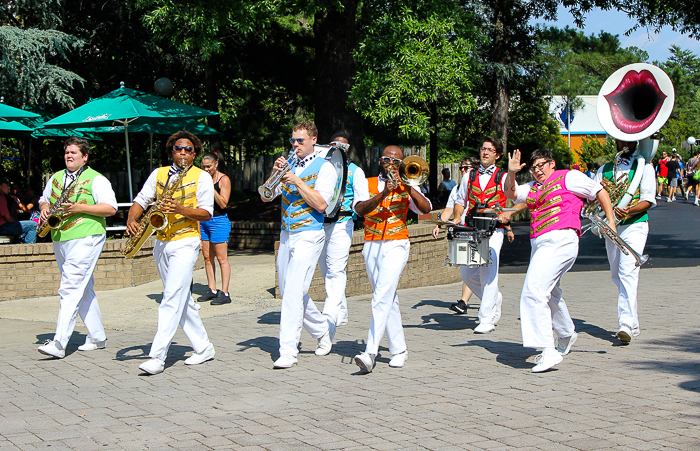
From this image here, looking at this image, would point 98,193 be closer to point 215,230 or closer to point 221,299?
point 215,230

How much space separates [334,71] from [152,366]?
34.2ft

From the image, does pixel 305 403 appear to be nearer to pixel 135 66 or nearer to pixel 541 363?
pixel 541 363

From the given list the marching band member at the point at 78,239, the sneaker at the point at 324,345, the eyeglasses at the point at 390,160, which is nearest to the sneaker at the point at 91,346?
the marching band member at the point at 78,239

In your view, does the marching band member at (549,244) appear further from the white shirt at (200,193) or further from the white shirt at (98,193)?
the white shirt at (98,193)

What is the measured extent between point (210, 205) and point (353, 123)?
959 centimetres

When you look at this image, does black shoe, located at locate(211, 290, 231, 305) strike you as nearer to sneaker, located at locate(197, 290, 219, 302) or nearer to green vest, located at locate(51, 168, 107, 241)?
sneaker, located at locate(197, 290, 219, 302)

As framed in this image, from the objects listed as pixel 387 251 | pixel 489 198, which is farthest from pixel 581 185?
pixel 387 251

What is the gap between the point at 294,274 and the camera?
250 inches

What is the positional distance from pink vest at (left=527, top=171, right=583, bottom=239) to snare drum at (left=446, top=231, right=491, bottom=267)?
0.88 meters

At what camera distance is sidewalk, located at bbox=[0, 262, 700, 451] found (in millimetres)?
4570

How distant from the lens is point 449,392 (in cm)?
561

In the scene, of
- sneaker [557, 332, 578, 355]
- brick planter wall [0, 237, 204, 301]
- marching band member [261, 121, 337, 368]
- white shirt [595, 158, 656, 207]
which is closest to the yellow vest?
marching band member [261, 121, 337, 368]


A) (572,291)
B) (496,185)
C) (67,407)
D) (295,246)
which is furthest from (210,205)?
(572,291)

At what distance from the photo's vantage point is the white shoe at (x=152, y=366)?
6.22 metres
